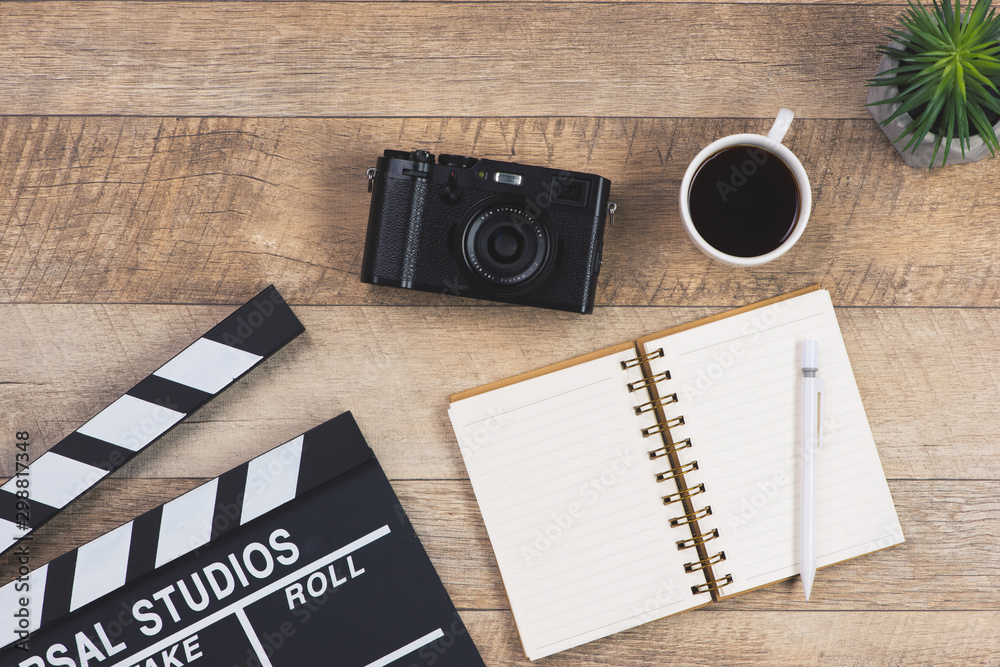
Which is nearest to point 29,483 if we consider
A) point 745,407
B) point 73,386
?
point 73,386

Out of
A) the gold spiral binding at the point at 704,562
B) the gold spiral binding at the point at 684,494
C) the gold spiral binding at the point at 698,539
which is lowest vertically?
the gold spiral binding at the point at 704,562

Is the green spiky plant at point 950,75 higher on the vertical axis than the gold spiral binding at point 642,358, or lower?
higher

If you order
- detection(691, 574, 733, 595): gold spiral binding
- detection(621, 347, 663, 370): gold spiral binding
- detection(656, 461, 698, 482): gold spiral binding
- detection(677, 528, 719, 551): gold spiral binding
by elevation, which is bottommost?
detection(691, 574, 733, 595): gold spiral binding

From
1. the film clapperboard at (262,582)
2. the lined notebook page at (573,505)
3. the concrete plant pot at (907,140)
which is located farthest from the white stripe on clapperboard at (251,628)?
the concrete plant pot at (907,140)

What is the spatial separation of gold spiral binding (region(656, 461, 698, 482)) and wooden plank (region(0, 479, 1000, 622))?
0.54 feet

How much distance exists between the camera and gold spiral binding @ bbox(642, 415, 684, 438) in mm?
732

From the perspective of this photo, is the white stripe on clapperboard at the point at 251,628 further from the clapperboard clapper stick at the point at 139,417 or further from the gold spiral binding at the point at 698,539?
the gold spiral binding at the point at 698,539

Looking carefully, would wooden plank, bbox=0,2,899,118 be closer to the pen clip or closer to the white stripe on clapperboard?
the pen clip

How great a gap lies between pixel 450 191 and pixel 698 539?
48 cm

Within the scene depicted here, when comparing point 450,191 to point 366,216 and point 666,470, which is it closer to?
point 366,216

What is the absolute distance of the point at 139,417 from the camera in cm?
73

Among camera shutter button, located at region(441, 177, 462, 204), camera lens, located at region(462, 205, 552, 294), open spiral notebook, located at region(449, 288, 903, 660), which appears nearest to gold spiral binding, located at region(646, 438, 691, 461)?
open spiral notebook, located at region(449, 288, 903, 660)

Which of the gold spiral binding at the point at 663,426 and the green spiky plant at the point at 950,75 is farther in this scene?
the gold spiral binding at the point at 663,426

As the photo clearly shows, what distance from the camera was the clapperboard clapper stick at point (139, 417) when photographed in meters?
0.73
